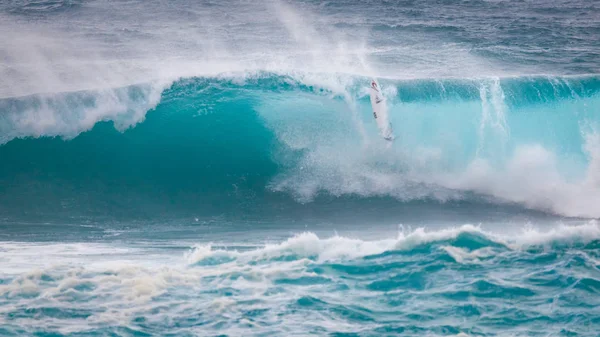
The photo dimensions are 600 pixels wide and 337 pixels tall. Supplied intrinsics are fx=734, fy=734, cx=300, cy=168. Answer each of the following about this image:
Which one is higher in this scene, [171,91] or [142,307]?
[171,91]

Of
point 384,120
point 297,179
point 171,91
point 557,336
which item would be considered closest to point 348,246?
point 557,336

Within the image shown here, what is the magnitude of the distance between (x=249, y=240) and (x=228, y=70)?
688 centimetres

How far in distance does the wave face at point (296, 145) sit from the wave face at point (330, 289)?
13.6ft

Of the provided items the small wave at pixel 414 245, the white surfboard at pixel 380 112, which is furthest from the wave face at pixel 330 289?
the white surfboard at pixel 380 112

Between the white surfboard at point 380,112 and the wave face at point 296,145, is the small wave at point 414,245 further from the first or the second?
the white surfboard at point 380,112

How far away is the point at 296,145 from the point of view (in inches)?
635

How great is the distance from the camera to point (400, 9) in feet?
83.5

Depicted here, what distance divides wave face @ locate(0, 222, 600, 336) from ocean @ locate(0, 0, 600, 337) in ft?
0.11

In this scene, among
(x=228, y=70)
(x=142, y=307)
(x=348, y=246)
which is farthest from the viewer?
(x=228, y=70)

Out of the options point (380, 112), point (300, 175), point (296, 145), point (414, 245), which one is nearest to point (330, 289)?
point (414, 245)

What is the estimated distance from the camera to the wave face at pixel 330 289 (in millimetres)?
8383

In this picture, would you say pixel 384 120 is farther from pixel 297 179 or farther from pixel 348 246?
pixel 348 246

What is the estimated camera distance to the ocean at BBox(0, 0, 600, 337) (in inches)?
350

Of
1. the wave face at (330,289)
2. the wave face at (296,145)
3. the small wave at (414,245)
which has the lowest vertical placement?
the wave face at (330,289)
